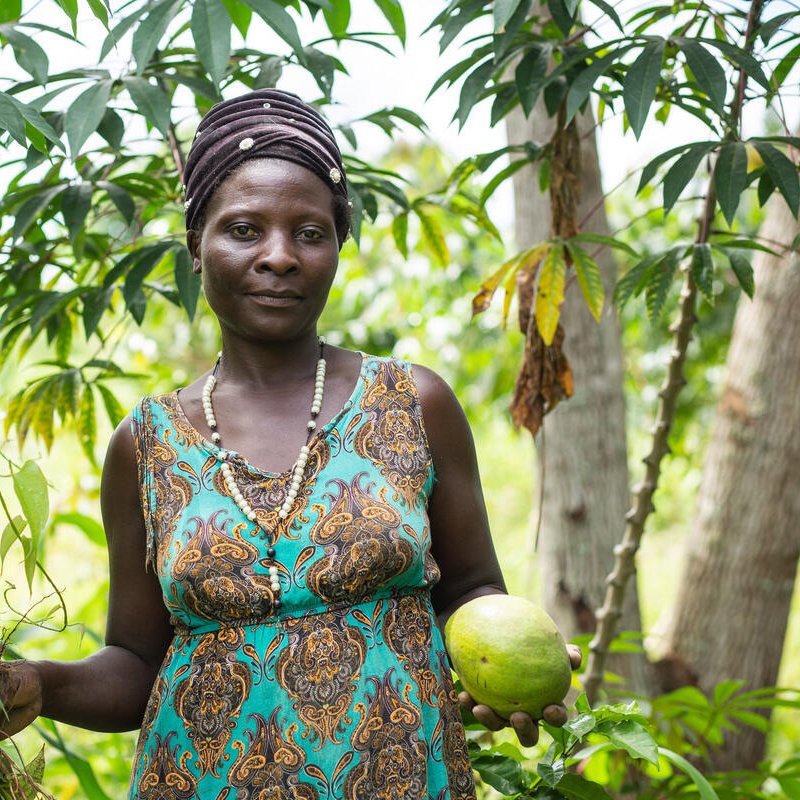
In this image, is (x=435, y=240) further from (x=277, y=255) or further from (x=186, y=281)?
(x=277, y=255)

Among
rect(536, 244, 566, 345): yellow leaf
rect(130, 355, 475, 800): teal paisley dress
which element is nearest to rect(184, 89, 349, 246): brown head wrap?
rect(130, 355, 475, 800): teal paisley dress

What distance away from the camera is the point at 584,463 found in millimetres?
2848

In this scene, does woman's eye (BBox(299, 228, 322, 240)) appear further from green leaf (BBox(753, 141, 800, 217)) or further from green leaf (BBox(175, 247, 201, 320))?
green leaf (BBox(753, 141, 800, 217))

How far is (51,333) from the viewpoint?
7.23ft

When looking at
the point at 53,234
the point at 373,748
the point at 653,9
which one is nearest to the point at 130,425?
the point at 373,748

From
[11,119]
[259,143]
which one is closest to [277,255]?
[259,143]

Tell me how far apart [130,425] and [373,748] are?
528 mm

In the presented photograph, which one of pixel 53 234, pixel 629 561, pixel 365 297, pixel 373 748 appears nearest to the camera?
pixel 373 748

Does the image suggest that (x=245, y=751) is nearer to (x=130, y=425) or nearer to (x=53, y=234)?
(x=130, y=425)

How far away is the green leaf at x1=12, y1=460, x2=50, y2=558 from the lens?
1.27 meters

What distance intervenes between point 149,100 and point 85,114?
0.11 metres

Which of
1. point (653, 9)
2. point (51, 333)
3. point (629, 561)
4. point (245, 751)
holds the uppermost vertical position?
point (653, 9)

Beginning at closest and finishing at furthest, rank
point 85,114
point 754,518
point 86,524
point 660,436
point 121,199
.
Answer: point 85,114, point 121,199, point 660,436, point 86,524, point 754,518

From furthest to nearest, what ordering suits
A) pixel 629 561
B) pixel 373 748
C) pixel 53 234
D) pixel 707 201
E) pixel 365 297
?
1. pixel 365 297
2. pixel 53 234
3. pixel 629 561
4. pixel 707 201
5. pixel 373 748
